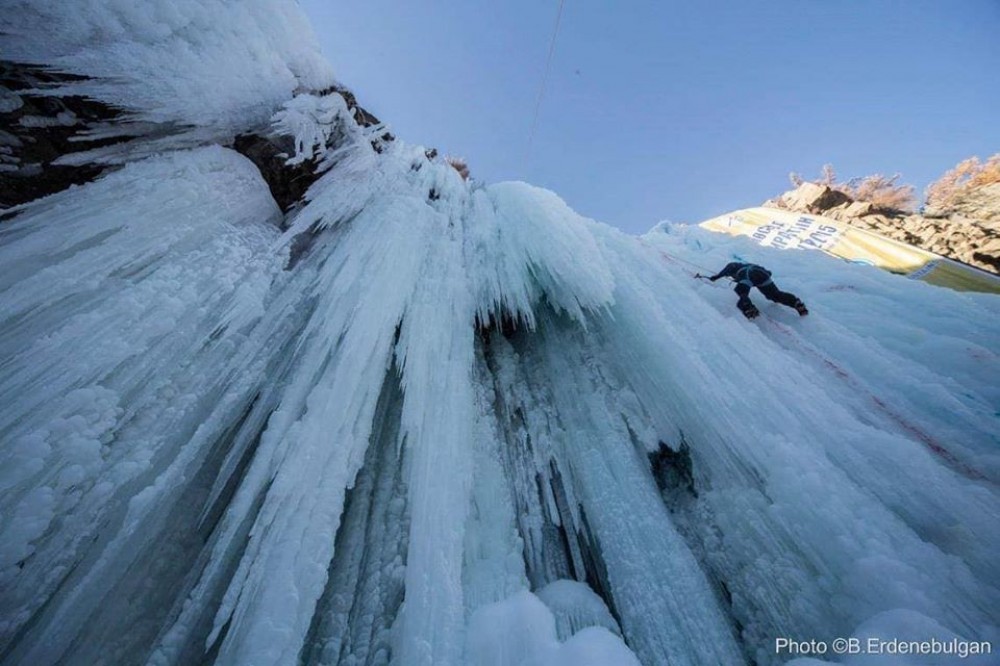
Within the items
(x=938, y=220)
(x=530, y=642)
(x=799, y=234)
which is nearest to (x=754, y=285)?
(x=530, y=642)

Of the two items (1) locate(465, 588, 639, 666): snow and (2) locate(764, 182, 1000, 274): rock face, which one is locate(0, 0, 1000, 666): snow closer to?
(1) locate(465, 588, 639, 666): snow

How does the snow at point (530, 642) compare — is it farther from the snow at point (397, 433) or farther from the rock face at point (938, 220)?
the rock face at point (938, 220)

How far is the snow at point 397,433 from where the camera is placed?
1.42 metres

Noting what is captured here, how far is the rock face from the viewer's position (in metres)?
7.73

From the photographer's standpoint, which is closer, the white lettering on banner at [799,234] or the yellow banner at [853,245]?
the yellow banner at [853,245]

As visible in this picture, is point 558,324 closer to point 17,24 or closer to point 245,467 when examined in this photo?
point 245,467

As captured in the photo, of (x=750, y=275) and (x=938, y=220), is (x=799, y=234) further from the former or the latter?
(x=750, y=275)

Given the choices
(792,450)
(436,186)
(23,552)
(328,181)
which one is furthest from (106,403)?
(436,186)

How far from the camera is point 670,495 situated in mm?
2381

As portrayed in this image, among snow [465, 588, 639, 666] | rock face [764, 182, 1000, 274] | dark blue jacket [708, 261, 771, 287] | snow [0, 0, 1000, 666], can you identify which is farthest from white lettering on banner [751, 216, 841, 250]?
snow [465, 588, 639, 666]

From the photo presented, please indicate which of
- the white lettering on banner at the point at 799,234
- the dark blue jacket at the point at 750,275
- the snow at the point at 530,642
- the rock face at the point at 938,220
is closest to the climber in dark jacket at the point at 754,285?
the dark blue jacket at the point at 750,275

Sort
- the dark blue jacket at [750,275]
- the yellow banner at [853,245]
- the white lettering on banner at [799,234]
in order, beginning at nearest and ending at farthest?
the dark blue jacket at [750,275], the yellow banner at [853,245], the white lettering on banner at [799,234]

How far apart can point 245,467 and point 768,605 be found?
2.61 metres

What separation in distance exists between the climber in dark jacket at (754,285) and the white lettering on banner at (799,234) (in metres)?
5.38
